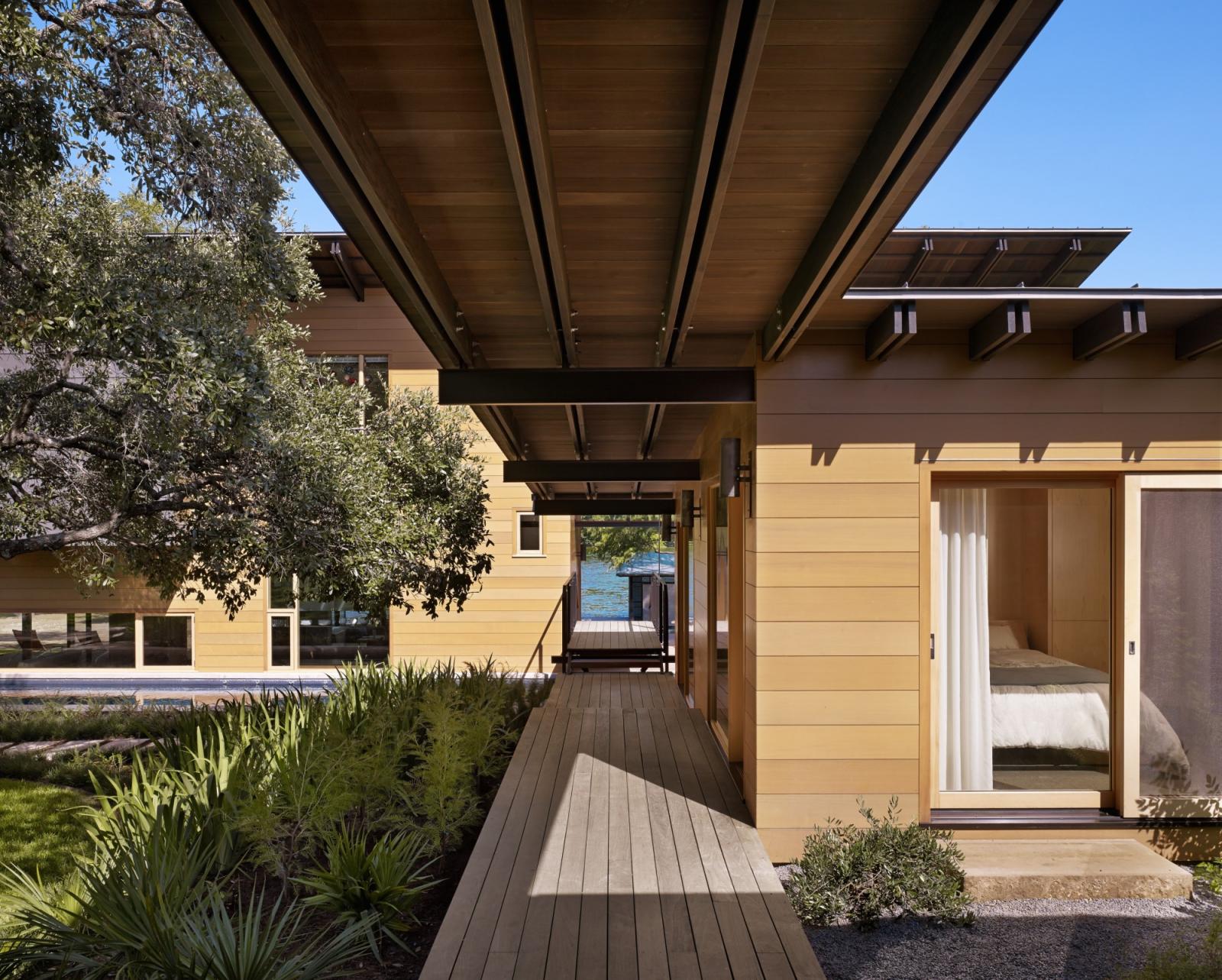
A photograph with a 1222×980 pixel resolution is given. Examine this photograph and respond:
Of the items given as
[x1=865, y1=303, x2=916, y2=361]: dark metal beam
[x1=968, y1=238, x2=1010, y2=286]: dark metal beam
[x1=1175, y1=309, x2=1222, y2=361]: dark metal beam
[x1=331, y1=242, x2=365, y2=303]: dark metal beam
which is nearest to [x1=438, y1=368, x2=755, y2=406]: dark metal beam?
[x1=865, y1=303, x2=916, y2=361]: dark metal beam

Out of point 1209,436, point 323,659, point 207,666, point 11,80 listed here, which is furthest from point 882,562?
point 207,666

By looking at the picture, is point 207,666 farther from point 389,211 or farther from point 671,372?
point 389,211

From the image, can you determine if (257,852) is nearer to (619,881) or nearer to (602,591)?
(619,881)

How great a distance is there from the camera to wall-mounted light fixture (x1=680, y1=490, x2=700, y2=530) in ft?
26.9

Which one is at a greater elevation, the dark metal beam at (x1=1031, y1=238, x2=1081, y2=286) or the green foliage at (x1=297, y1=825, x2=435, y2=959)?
the dark metal beam at (x1=1031, y1=238, x2=1081, y2=286)

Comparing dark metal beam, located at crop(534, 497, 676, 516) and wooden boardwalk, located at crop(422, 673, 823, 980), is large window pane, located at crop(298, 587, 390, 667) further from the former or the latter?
wooden boardwalk, located at crop(422, 673, 823, 980)

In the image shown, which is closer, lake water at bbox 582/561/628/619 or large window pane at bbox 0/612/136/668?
large window pane at bbox 0/612/136/668

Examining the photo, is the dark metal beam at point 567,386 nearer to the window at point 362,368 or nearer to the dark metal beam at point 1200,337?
the dark metal beam at point 1200,337

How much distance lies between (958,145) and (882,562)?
8.14 feet

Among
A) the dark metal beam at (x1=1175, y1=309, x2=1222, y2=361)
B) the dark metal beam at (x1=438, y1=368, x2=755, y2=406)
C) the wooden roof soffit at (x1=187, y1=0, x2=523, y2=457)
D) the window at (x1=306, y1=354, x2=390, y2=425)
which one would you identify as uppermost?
the window at (x1=306, y1=354, x2=390, y2=425)

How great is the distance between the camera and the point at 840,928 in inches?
144

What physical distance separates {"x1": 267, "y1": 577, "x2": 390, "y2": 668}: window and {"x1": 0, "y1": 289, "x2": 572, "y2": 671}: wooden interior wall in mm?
194

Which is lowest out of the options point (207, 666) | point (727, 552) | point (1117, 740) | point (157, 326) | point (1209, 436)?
point (207, 666)

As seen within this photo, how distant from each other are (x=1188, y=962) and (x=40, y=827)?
766 cm
